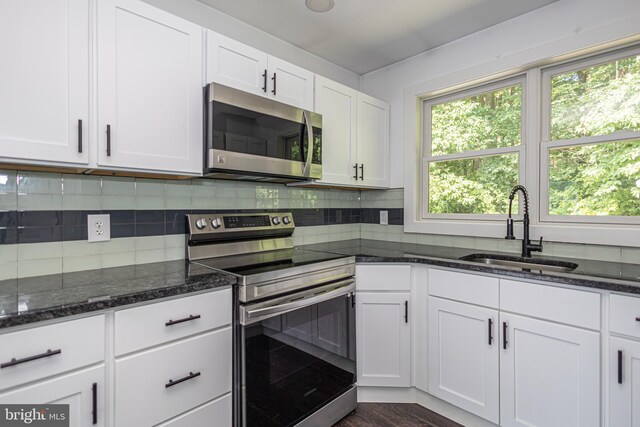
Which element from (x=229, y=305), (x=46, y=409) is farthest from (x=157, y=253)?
(x=46, y=409)

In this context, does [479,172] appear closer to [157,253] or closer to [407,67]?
[407,67]

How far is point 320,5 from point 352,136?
867 mm

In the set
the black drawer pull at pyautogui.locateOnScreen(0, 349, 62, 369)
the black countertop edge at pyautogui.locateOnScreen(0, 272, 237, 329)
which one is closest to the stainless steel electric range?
the black countertop edge at pyautogui.locateOnScreen(0, 272, 237, 329)

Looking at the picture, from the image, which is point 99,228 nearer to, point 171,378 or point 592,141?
point 171,378

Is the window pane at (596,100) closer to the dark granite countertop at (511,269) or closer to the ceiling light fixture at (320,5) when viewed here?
the dark granite countertop at (511,269)

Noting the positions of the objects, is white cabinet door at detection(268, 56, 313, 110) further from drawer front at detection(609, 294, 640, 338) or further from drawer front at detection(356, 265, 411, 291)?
drawer front at detection(609, 294, 640, 338)

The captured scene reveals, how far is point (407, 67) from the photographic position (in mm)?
2678

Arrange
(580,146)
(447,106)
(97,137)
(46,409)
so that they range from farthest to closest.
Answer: (447,106) → (580,146) → (97,137) → (46,409)

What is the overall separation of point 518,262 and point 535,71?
1213 mm

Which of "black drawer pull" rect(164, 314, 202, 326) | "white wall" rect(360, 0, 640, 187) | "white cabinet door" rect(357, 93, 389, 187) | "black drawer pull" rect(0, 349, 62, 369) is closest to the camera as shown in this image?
"black drawer pull" rect(0, 349, 62, 369)

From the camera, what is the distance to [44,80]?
1215mm

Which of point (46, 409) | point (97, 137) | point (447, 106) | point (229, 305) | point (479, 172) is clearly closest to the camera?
point (46, 409)

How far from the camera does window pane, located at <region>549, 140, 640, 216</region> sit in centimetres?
184

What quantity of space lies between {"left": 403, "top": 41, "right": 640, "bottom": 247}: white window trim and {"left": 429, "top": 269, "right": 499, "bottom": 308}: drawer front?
0.60 meters
